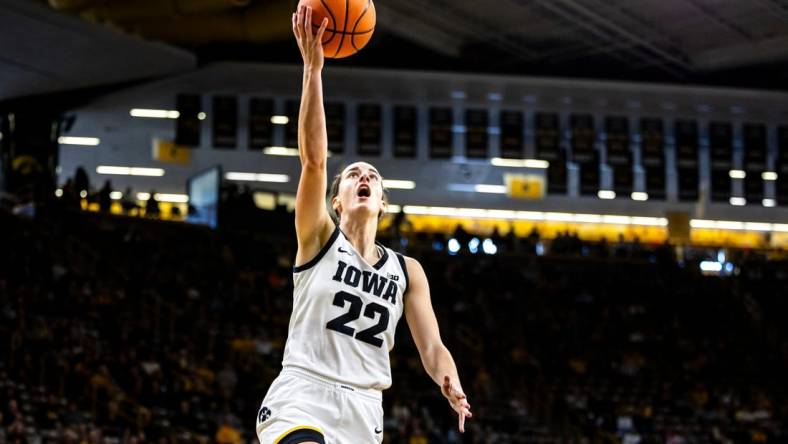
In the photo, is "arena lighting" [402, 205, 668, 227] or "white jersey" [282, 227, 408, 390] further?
"arena lighting" [402, 205, 668, 227]

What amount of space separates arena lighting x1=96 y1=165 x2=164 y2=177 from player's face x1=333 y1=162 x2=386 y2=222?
28.0 metres

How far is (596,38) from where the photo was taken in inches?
933

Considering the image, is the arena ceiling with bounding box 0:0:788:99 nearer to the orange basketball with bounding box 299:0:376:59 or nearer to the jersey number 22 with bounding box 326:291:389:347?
the orange basketball with bounding box 299:0:376:59

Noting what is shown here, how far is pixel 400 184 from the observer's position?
108 ft

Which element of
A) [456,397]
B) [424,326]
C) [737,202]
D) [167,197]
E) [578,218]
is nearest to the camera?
[456,397]

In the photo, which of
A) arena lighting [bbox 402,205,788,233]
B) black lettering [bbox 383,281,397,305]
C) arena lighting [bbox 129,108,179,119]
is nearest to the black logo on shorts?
black lettering [bbox 383,281,397,305]

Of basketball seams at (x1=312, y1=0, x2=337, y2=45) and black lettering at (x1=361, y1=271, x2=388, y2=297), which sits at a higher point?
basketball seams at (x1=312, y1=0, x2=337, y2=45)

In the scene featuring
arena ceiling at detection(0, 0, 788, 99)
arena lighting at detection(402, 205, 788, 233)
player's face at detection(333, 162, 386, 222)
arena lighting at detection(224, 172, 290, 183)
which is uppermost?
arena ceiling at detection(0, 0, 788, 99)

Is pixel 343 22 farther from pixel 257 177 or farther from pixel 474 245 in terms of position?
pixel 257 177

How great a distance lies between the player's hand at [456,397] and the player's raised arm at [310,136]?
3.15ft

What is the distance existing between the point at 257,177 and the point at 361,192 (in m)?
28.1

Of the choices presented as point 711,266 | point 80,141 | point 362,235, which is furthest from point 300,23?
point 711,266

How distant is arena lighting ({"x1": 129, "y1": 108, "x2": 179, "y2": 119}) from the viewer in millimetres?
26902

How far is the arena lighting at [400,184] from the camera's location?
32.5m
